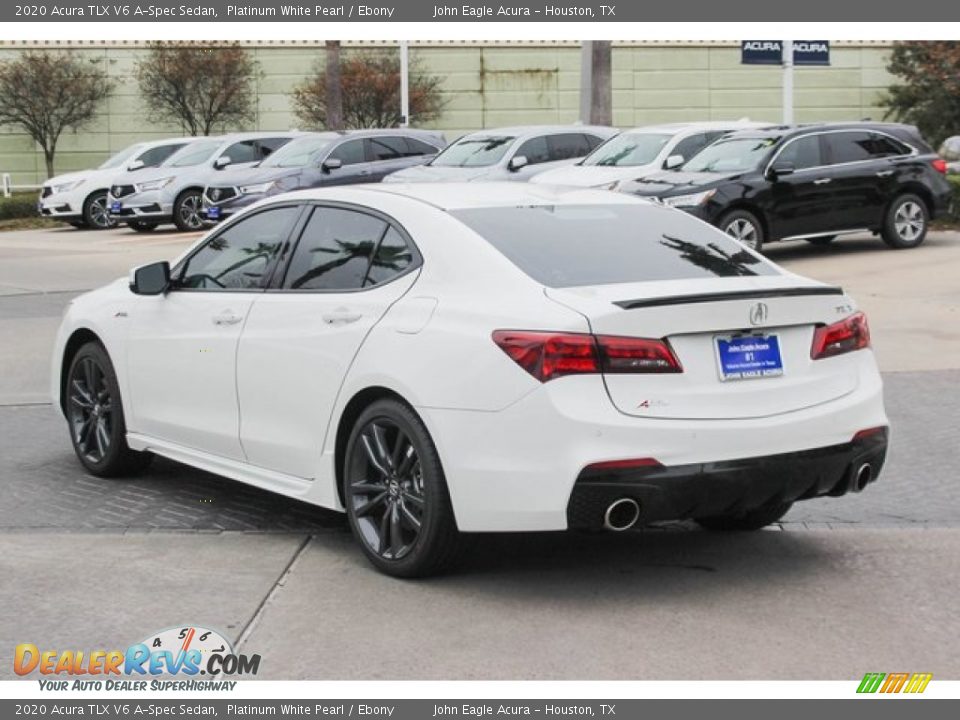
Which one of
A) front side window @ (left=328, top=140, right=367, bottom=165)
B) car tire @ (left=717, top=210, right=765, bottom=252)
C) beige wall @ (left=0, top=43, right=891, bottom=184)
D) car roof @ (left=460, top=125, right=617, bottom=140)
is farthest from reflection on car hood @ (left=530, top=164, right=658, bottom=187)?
beige wall @ (left=0, top=43, right=891, bottom=184)

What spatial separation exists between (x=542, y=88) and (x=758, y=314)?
4084 cm

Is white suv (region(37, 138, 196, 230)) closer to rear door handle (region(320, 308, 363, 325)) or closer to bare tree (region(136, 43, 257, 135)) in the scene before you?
bare tree (region(136, 43, 257, 135))

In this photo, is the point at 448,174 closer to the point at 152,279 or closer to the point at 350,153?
the point at 350,153

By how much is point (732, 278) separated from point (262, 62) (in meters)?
41.8

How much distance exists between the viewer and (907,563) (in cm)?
631

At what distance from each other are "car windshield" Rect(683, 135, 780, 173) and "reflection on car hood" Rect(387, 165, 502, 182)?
149 inches

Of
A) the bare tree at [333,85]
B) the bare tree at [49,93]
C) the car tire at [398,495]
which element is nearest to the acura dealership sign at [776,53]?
the bare tree at [333,85]

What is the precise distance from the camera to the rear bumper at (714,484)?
550 cm

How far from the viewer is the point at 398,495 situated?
20.0 ft

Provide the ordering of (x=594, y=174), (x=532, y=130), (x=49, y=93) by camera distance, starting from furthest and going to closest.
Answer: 1. (x=49, y=93)
2. (x=532, y=130)
3. (x=594, y=174)

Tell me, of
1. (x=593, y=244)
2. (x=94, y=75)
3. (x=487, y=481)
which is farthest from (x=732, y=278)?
(x=94, y=75)

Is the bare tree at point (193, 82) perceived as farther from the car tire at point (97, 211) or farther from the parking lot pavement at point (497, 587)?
the parking lot pavement at point (497, 587)

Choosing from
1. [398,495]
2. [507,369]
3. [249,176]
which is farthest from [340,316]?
[249,176]

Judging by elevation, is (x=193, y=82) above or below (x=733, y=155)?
above
